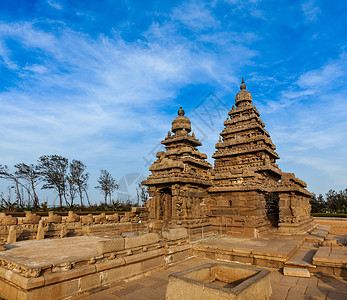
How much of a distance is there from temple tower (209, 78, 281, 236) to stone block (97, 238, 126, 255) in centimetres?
752

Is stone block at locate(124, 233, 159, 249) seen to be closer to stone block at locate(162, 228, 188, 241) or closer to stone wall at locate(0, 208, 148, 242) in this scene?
stone block at locate(162, 228, 188, 241)

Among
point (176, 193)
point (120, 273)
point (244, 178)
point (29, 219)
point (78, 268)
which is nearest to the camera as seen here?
point (78, 268)

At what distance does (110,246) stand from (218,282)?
3.02 meters

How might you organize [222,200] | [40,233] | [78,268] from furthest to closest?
[222,200] < [40,233] < [78,268]

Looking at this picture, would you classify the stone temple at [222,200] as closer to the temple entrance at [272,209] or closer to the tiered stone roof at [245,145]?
the temple entrance at [272,209]

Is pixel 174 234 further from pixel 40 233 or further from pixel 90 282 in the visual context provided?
pixel 40 233

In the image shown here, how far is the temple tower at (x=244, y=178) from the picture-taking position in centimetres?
1227

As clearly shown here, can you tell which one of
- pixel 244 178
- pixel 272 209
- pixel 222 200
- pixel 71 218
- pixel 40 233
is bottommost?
pixel 40 233

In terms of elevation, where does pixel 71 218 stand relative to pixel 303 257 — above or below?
above

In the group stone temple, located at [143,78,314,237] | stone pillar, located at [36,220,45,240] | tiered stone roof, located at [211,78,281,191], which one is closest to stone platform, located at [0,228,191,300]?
stone temple, located at [143,78,314,237]

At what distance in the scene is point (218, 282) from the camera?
5.23 meters

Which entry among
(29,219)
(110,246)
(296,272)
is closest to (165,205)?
(110,246)

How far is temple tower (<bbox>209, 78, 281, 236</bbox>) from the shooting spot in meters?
12.3

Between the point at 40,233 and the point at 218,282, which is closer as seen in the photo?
the point at 218,282
